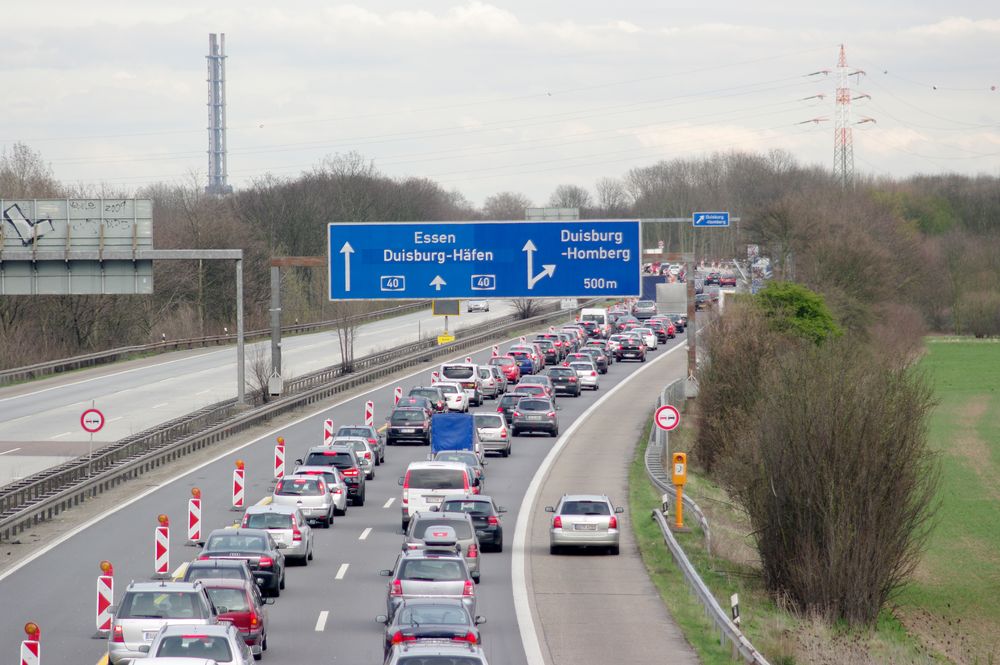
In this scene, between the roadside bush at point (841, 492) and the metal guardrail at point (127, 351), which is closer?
the roadside bush at point (841, 492)

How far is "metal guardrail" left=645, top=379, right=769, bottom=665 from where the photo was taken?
799 inches

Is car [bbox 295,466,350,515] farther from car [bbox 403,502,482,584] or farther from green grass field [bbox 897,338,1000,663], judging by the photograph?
green grass field [bbox 897,338,1000,663]

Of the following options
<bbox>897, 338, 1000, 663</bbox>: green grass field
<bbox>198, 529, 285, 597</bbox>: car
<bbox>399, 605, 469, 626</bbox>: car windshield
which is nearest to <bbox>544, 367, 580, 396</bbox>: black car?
<bbox>897, 338, 1000, 663</bbox>: green grass field

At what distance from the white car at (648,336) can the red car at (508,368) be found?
19.8 meters

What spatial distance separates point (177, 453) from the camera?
46.3 metres

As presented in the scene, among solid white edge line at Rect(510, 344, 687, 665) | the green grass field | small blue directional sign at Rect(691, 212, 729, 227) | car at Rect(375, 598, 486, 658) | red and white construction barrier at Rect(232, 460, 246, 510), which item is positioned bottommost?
the green grass field

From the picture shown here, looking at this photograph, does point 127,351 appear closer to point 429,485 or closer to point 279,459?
point 279,459

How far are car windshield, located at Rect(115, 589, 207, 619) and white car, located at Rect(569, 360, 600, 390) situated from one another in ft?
175

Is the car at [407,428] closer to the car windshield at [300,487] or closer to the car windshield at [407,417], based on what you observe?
the car windshield at [407,417]

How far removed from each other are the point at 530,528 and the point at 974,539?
1643cm

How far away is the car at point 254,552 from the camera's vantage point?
24.5 m

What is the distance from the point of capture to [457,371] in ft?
214

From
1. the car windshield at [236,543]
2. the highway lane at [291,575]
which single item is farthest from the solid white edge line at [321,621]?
the car windshield at [236,543]

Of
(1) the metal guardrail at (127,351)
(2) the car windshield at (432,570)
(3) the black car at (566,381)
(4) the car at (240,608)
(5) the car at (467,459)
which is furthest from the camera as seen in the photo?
(1) the metal guardrail at (127,351)
